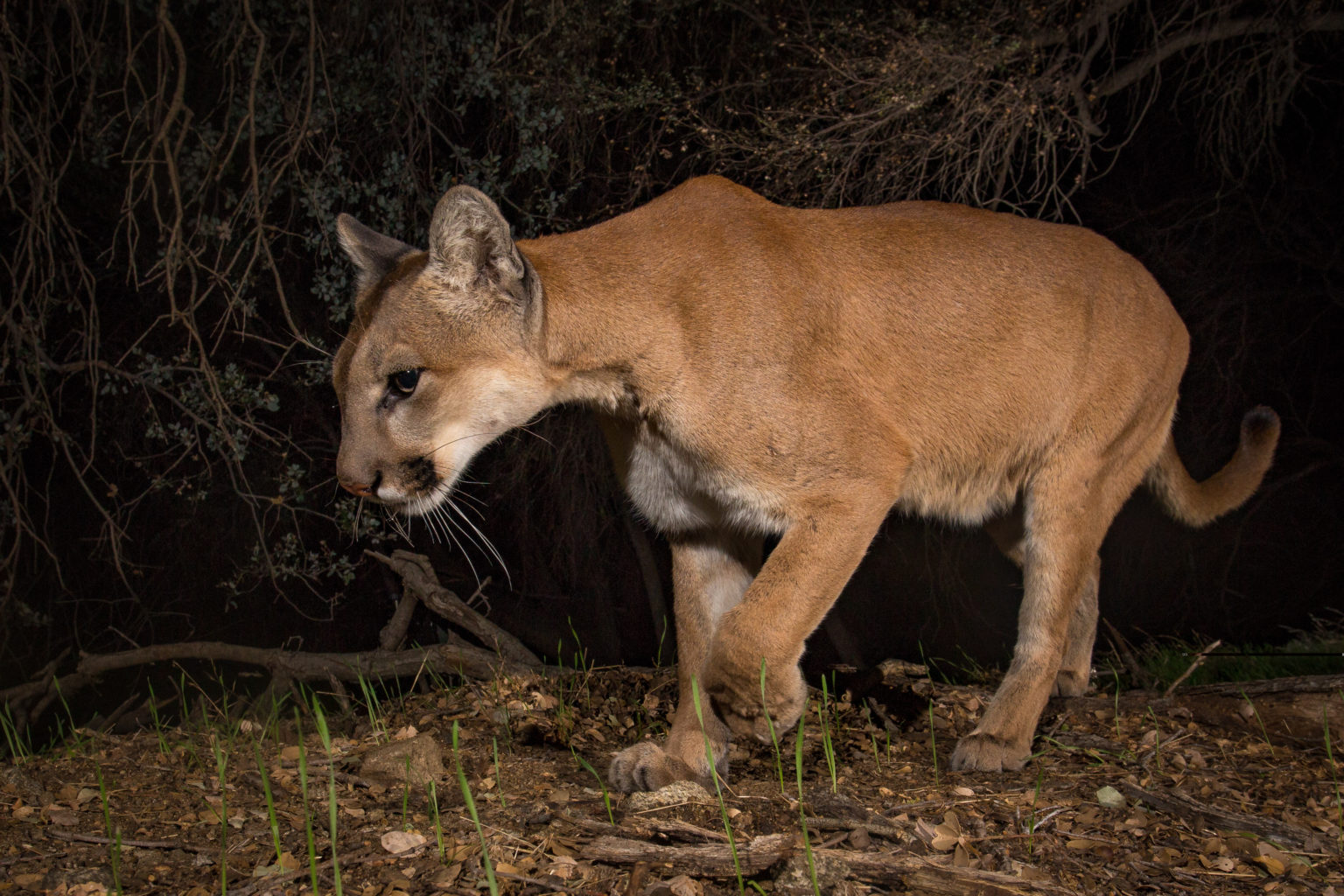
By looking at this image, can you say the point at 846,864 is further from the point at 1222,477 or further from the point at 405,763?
the point at 1222,477

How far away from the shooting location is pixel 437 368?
3133 millimetres

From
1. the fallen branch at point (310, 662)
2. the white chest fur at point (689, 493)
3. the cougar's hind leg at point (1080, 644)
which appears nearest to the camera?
the white chest fur at point (689, 493)

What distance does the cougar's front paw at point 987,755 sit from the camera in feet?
11.5

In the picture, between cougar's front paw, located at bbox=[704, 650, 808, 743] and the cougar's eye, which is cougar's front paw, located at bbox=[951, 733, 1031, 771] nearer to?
cougar's front paw, located at bbox=[704, 650, 808, 743]

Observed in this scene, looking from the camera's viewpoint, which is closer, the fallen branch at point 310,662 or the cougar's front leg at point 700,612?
the cougar's front leg at point 700,612

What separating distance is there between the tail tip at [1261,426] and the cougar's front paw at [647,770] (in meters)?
2.86

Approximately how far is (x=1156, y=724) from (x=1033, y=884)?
163cm

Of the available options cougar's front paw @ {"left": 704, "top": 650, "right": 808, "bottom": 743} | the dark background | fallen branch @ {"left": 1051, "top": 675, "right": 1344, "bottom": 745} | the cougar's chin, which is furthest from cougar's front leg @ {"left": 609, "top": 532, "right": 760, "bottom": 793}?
the dark background

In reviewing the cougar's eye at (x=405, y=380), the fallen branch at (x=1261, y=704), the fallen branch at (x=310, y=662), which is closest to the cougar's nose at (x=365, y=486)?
the cougar's eye at (x=405, y=380)

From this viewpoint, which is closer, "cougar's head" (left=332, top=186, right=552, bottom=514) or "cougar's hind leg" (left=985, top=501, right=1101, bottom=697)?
"cougar's head" (left=332, top=186, right=552, bottom=514)

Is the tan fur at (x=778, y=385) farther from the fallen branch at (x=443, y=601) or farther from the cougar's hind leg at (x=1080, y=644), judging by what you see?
the fallen branch at (x=443, y=601)

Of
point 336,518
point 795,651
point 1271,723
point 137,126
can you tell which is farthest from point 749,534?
point 137,126

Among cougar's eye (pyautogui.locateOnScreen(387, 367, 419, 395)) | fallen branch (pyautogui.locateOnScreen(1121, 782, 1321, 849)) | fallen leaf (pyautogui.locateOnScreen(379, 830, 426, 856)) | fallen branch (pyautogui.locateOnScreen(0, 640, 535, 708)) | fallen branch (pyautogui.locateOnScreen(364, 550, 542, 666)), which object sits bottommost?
fallen branch (pyautogui.locateOnScreen(0, 640, 535, 708))

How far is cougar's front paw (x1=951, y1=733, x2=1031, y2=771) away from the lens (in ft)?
11.5
